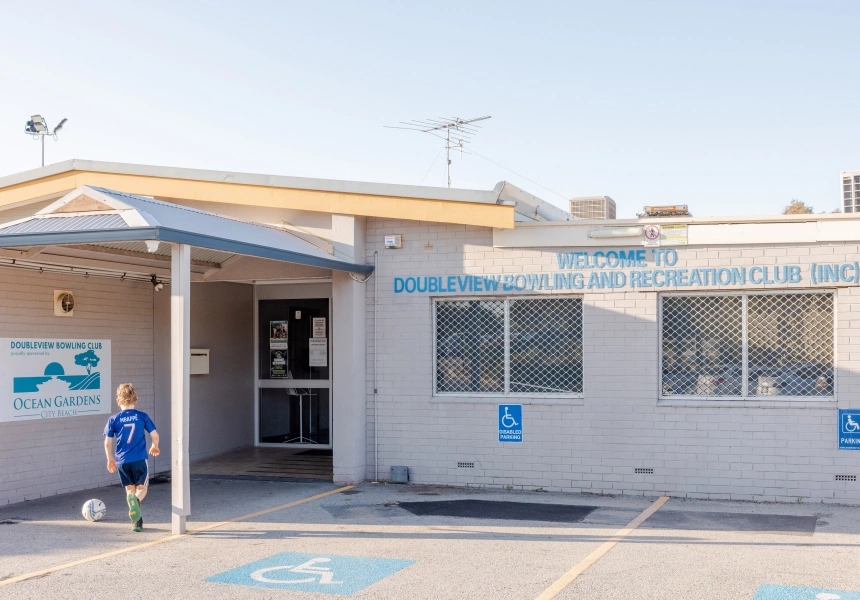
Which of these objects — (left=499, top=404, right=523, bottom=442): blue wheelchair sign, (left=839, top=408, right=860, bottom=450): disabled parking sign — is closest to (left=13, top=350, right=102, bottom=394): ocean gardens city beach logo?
(left=499, top=404, right=523, bottom=442): blue wheelchair sign

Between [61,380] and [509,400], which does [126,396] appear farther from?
[509,400]

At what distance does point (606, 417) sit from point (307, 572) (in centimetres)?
493

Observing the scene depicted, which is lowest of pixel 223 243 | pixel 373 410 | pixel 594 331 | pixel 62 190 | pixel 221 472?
pixel 221 472

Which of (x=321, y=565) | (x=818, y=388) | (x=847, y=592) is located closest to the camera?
(x=847, y=592)

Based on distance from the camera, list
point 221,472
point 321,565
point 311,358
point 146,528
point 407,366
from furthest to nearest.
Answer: point 311,358 < point 221,472 < point 407,366 < point 146,528 < point 321,565

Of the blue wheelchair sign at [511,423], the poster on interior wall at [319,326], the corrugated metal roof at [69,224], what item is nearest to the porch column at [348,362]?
the blue wheelchair sign at [511,423]

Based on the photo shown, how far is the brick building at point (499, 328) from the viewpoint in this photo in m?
10.4

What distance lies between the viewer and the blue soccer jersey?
8.89 metres

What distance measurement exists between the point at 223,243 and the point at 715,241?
5.62 m

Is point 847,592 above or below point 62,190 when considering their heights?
below

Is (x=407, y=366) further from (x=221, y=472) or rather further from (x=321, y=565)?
(x=321, y=565)

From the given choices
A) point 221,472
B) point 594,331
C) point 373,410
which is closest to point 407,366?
point 373,410

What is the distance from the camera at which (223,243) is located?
29.9ft

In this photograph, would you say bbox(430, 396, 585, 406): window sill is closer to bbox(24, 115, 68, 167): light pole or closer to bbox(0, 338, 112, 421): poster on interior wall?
bbox(0, 338, 112, 421): poster on interior wall
